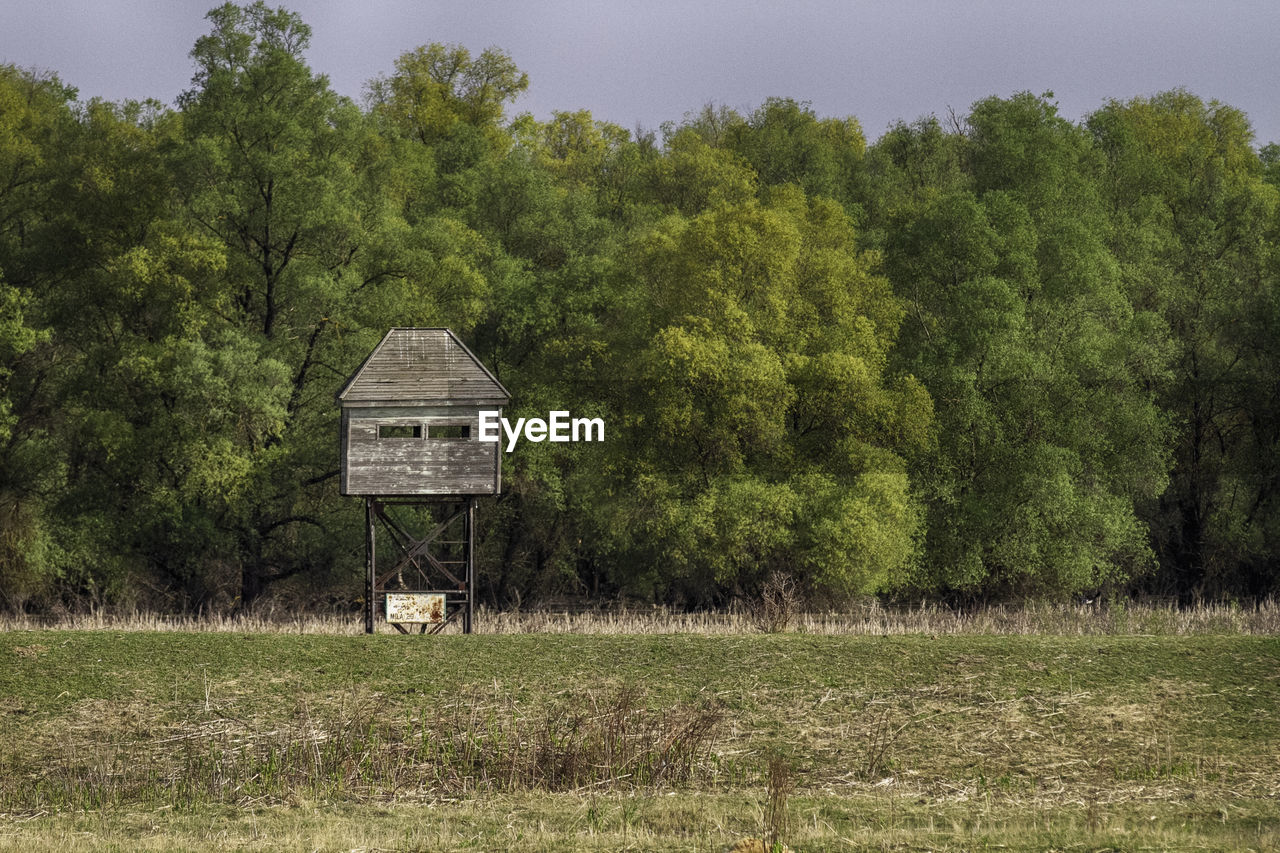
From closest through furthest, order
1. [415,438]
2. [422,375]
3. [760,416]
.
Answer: [415,438]
[422,375]
[760,416]

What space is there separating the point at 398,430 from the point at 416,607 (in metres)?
5.43

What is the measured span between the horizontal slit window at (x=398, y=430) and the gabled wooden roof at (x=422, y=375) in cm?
51

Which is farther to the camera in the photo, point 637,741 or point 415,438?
point 415,438

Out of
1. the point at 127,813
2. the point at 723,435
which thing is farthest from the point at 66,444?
the point at 127,813

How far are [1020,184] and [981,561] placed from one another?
10.8m

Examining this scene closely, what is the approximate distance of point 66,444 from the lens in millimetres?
38219

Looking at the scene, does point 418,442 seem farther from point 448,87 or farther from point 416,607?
point 448,87

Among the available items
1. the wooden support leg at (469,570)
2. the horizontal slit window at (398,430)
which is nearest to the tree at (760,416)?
the horizontal slit window at (398,430)

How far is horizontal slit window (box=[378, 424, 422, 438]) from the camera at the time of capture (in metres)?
27.1

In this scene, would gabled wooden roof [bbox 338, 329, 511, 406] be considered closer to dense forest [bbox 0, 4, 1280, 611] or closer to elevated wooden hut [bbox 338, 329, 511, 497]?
elevated wooden hut [bbox 338, 329, 511, 497]

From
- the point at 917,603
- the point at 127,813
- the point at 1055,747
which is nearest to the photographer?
the point at 127,813

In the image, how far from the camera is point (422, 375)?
2722cm

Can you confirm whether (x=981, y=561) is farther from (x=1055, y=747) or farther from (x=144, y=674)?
(x=144, y=674)

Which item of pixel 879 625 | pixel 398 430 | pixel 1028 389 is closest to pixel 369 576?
pixel 398 430
